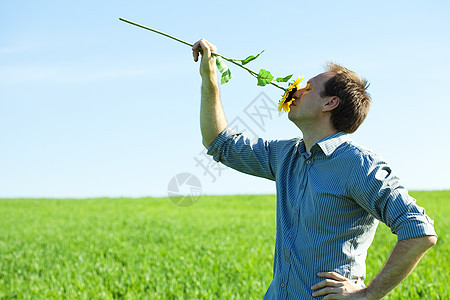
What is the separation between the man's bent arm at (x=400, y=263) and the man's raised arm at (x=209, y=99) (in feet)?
4.77

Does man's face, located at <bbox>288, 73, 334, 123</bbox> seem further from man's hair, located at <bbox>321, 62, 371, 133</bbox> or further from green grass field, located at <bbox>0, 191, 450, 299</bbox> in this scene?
green grass field, located at <bbox>0, 191, 450, 299</bbox>

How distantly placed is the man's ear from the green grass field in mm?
4257

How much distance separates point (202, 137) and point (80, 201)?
89.5 ft

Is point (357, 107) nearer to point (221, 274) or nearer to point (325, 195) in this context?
point (325, 195)

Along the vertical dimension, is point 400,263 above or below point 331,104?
below

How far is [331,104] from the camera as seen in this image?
282 cm

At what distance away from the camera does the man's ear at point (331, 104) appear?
9.21 ft

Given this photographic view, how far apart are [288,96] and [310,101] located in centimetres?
16

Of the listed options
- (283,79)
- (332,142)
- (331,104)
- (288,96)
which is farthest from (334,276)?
(283,79)

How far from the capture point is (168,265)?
27.7 ft

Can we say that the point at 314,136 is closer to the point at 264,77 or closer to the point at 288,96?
the point at 288,96

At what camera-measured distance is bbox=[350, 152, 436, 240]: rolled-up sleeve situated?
2.26 meters

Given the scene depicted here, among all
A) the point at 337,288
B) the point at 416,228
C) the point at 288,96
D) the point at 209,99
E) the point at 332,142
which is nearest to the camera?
the point at 416,228

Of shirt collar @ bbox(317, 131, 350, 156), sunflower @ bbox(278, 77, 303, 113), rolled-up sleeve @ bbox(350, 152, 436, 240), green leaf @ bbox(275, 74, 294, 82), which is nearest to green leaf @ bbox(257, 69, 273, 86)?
green leaf @ bbox(275, 74, 294, 82)
